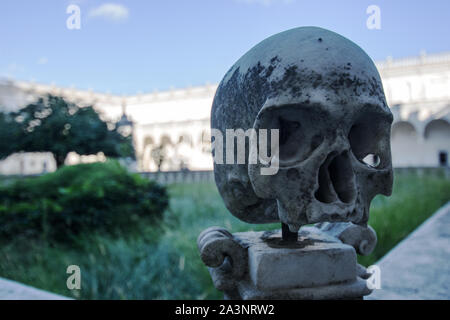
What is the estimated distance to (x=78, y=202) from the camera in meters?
5.07

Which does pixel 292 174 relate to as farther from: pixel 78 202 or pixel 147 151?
pixel 147 151

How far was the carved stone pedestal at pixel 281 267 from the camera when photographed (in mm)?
1583

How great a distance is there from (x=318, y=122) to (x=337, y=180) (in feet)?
0.88

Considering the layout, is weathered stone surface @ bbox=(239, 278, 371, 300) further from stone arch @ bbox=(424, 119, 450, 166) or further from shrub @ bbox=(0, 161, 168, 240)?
stone arch @ bbox=(424, 119, 450, 166)

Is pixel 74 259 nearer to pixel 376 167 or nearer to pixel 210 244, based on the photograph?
pixel 210 244

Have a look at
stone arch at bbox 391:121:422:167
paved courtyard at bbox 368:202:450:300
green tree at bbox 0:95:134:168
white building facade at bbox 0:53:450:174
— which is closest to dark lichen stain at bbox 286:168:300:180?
paved courtyard at bbox 368:202:450:300

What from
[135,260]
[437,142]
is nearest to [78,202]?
[135,260]

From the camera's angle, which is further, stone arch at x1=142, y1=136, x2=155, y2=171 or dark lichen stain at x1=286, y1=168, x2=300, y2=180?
stone arch at x1=142, y1=136, x2=155, y2=171

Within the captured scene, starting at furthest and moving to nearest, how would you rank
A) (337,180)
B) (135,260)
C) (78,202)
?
(78,202) → (135,260) → (337,180)

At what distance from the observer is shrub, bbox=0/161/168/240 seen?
4.71 meters

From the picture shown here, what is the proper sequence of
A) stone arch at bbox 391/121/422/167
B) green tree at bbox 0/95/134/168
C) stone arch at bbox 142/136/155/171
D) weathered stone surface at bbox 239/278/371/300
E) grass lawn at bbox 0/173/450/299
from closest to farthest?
weathered stone surface at bbox 239/278/371/300, grass lawn at bbox 0/173/450/299, green tree at bbox 0/95/134/168, stone arch at bbox 391/121/422/167, stone arch at bbox 142/136/155/171

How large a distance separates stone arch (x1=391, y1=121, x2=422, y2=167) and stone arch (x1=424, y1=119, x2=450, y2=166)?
752mm

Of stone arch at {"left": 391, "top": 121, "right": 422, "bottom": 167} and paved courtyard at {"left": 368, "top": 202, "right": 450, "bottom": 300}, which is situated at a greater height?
stone arch at {"left": 391, "top": 121, "right": 422, "bottom": 167}
